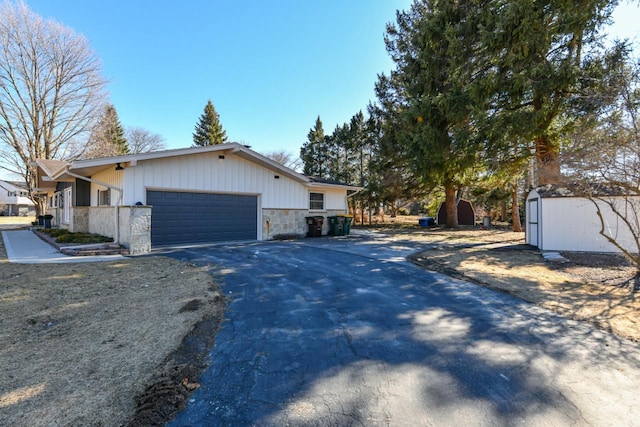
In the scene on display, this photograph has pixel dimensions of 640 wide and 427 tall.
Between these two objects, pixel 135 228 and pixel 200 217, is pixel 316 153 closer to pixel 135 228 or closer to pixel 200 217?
pixel 200 217

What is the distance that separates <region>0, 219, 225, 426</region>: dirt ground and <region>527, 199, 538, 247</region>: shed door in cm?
1141

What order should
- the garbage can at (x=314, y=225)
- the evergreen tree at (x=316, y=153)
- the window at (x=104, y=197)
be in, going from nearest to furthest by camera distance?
the window at (x=104, y=197), the garbage can at (x=314, y=225), the evergreen tree at (x=316, y=153)

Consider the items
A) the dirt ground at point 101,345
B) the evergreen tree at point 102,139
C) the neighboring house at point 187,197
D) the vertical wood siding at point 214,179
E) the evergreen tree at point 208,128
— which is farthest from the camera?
the evergreen tree at point 208,128

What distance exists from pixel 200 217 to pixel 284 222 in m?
3.78

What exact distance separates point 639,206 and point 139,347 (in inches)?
474

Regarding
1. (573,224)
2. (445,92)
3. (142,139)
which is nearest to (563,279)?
(573,224)

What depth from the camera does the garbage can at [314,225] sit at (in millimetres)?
14250

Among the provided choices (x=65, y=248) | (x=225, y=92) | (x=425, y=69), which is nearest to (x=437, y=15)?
(x=425, y=69)

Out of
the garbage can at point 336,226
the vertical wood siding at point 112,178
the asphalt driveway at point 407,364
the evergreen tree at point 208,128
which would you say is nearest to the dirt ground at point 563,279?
the asphalt driveway at point 407,364

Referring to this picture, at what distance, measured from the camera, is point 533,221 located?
37.0 feet

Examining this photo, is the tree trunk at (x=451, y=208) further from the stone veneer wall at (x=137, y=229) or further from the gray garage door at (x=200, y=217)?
the stone veneer wall at (x=137, y=229)

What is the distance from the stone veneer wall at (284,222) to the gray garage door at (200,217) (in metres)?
0.47

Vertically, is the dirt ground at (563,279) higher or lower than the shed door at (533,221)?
lower

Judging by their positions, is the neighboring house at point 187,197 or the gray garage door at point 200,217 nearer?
Answer: the neighboring house at point 187,197
